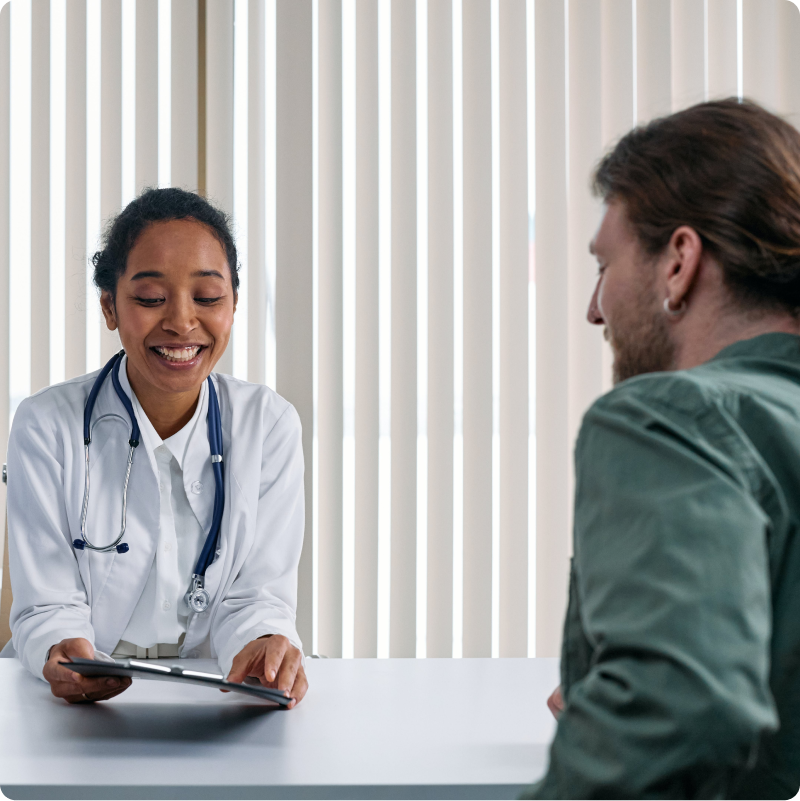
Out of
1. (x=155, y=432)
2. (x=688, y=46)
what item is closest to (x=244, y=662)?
(x=155, y=432)

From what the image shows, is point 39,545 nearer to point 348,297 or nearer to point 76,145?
point 348,297

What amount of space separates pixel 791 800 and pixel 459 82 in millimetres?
2507

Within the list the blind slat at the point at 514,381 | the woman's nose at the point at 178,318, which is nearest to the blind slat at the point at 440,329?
the blind slat at the point at 514,381

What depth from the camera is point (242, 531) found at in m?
1.57

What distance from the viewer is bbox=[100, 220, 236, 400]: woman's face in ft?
5.24

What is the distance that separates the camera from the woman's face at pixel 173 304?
160cm

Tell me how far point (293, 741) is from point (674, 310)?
0.70 meters

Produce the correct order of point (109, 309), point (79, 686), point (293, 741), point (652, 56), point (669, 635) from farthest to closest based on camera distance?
point (652, 56), point (109, 309), point (79, 686), point (293, 741), point (669, 635)

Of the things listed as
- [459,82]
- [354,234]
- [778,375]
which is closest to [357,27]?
[459,82]

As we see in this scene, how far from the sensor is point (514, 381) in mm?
2656

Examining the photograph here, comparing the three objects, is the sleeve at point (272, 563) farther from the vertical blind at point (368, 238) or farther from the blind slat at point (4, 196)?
the blind slat at point (4, 196)

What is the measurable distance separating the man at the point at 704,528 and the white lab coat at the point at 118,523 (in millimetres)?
923

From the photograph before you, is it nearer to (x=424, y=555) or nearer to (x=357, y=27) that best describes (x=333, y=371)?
(x=424, y=555)

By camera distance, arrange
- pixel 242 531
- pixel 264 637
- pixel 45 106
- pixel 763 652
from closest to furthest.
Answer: pixel 763 652 → pixel 264 637 → pixel 242 531 → pixel 45 106
